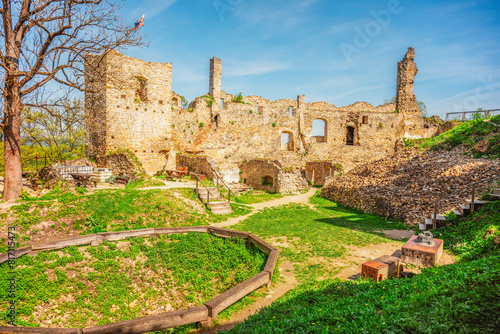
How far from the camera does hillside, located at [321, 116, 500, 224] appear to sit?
11023mm

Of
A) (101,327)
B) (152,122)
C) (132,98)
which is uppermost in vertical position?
(132,98)

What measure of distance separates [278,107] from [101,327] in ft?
78.2

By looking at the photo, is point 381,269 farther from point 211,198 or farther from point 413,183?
point 413,183

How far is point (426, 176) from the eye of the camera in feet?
44.0

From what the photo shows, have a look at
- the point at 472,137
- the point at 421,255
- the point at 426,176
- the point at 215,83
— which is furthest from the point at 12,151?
the point at 472,137

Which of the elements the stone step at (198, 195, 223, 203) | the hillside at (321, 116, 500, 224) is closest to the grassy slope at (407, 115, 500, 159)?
the hillside at (321, 116, 500, 224)

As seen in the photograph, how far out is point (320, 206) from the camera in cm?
1488

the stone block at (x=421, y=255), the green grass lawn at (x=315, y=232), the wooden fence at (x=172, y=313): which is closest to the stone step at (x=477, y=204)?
the green grass lawn at (x=315, y=232)

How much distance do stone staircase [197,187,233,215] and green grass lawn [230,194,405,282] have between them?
1.34 metres

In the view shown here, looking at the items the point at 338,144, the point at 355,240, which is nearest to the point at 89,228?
the point at 355,240

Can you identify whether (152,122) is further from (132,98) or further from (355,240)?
(355,240)

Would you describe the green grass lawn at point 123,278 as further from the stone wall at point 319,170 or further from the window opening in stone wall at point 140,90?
the stone wall at point 319,170

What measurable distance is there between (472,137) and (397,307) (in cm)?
1650

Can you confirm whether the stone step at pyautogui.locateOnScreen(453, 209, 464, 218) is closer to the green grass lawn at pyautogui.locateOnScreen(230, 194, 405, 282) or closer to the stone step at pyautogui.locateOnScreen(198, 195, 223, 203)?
the green grass lawn at pyautogui.locateOnScreen(230, 194, 405, 282)
